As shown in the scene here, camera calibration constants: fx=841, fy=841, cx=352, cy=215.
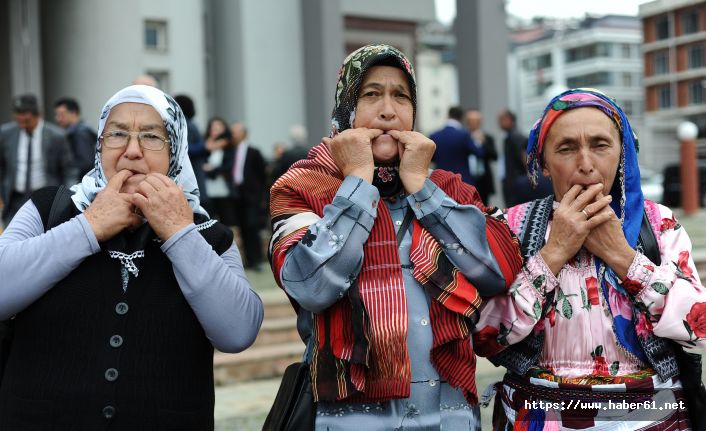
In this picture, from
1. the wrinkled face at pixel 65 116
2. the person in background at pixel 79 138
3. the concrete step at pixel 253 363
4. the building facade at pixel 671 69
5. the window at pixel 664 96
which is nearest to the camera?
the concrete step at pixel 253 363

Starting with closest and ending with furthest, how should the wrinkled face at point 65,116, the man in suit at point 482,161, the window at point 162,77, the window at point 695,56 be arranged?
the wrinkled face at point 65,116 → the man in suit at point 482,161 → the window at point 162,77 → the window at point 695,56

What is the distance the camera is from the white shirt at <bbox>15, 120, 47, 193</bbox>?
7.89 meters

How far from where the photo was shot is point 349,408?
2.36 meters

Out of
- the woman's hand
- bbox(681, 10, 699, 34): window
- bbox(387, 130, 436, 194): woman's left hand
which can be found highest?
bbox(681, 10, 699, 34): window

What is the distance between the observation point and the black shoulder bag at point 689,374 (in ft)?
8.46

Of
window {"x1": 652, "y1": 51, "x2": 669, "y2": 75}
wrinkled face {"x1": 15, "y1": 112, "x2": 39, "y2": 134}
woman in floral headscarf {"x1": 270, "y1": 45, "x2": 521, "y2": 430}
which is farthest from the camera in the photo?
window {"x1": 652, "y1": 51, "x2": 669, "y2": 75}

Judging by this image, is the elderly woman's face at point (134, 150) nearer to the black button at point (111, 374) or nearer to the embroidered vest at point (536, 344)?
the black button at point (111, 374)

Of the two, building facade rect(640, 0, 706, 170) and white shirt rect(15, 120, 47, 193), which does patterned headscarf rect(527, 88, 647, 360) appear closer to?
white shirt rect(15, 120, 47, 193)

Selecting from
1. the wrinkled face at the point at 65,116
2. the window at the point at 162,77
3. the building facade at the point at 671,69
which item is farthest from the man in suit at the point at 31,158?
the building facade at the point at 671,69

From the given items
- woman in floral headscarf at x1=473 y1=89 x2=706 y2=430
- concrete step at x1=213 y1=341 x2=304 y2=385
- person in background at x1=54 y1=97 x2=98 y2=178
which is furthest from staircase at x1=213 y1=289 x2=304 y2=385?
woman in floral headscarf at x1=473 y1=89 x2=706 y2=430

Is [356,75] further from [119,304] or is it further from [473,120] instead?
[473,120]

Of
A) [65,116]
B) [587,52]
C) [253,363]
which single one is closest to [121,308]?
[253,363]

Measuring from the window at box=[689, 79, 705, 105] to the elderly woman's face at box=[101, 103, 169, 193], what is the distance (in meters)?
74.4

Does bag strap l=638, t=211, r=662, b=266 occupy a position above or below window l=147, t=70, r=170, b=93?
below
